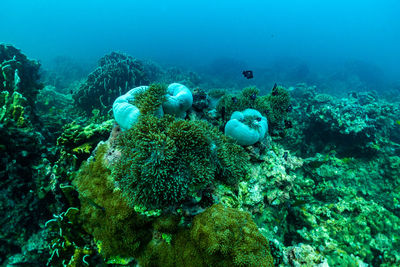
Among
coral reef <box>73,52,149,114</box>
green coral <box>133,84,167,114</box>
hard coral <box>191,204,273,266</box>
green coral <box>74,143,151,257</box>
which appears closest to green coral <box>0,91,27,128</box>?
green coral <box>74,143,151,257</box>

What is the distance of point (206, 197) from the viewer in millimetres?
2701

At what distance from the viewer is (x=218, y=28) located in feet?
339

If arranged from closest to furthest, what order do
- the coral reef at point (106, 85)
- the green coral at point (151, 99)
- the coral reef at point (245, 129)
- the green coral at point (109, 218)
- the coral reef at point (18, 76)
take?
1. the green coral at point (109, 218)
2. the green coral at point (151, 99)
3. the coral reef at point (245, 129)
4. the coral reef at point (18, 76)
5. the coral reef at point (106, 85)

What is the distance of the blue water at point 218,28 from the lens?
68688 mm

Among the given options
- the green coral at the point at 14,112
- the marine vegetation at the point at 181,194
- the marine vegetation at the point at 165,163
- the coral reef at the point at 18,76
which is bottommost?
the marine vegetation at the point at 181,194

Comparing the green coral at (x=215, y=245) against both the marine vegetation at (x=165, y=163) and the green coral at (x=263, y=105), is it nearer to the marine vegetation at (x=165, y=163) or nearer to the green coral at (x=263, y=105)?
the marine vegetation at (x=165, y=163)

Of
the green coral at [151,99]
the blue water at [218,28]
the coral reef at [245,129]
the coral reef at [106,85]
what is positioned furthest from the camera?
the blue water at [218,28]

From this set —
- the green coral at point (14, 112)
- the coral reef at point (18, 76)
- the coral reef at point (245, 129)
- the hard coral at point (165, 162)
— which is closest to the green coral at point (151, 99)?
the hard coral at point (165, 162)

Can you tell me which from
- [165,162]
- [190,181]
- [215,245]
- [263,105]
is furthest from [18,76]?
[215,245]

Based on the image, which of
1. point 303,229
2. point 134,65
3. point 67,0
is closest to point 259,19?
point 67,0

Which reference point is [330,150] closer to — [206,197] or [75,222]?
[206,197]

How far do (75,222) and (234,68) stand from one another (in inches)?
1624

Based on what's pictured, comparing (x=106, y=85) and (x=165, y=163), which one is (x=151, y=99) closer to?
(x=165, y=163)

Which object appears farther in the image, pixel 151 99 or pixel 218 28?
pixel 218 28
